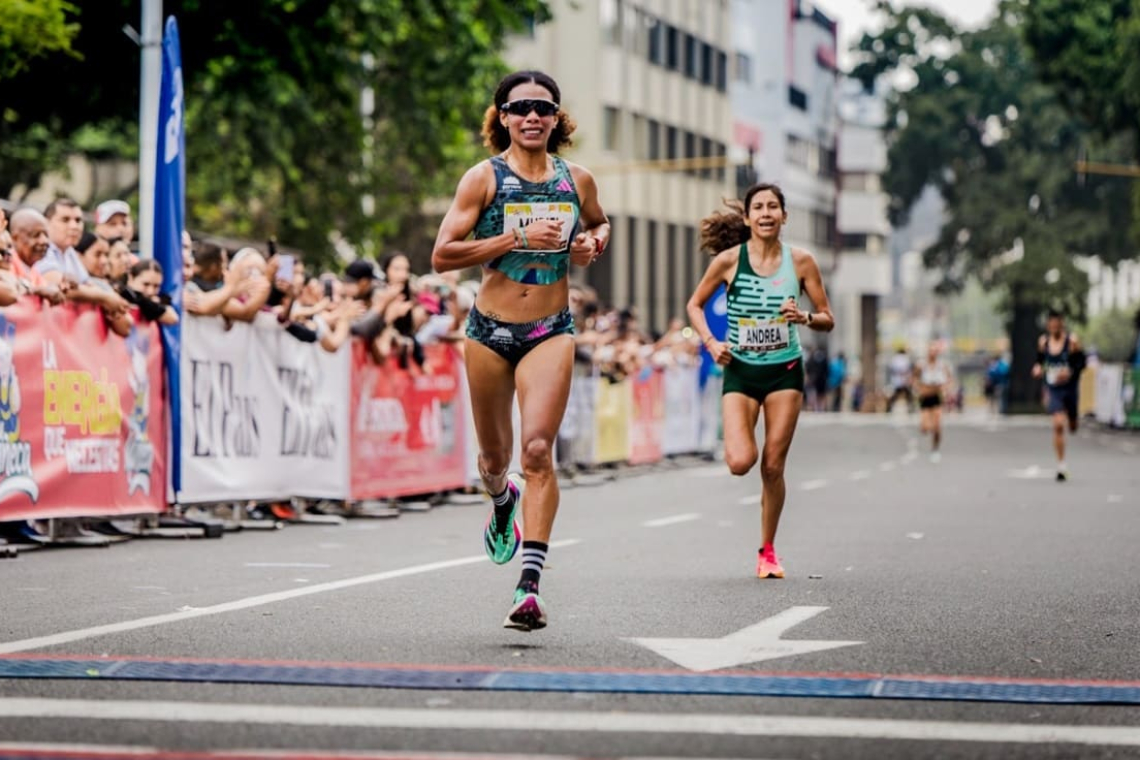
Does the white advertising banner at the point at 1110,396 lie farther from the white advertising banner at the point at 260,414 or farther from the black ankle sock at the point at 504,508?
the black ankle sock at the point at 504,508

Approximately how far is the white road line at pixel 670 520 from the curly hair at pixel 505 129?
7292mm

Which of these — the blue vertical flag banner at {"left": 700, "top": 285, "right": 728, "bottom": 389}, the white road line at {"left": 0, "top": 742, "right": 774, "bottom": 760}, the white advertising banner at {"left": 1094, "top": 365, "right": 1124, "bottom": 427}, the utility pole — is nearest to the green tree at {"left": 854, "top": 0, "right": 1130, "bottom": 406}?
the white advertising banner at {"left": 1094, "top": 365, "right": 1124, "bottom": 427}

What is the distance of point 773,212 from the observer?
11.7m

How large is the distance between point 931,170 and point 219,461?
66168 mm

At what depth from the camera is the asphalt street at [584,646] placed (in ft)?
19.7

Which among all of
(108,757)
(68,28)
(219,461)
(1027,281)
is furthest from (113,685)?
(1027,281)

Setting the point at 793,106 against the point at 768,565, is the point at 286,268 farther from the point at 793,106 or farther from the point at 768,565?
the point at 793,106

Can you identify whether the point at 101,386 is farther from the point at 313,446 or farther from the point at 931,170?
the point at 931,170

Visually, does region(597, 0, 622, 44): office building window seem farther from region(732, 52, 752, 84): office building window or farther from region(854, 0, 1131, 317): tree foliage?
region(732, 52, 752, 84): office building window

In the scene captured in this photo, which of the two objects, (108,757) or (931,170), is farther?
(931,170)

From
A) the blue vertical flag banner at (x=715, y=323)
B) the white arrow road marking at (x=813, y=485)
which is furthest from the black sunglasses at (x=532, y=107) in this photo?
the blue vertical flag banner at (x=715, y=323)

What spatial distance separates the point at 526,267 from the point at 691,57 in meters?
72.8

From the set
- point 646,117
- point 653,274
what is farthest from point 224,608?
point 653,274

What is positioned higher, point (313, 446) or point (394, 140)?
point (394, 140)
